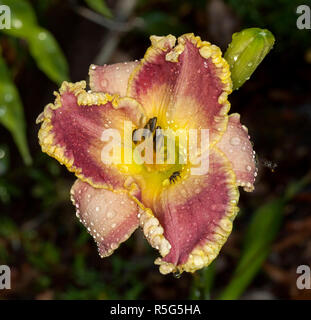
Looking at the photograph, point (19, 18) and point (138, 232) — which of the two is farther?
point (138, 232)

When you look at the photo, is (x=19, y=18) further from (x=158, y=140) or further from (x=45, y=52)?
(x=158, y=140)

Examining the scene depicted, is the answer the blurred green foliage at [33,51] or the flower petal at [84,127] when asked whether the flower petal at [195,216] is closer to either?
the flower petal at [84,127]

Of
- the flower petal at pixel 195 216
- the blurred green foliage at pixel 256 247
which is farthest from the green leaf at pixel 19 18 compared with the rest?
the blurred green foliage at pixel 256 247

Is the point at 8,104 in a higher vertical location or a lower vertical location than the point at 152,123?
higher

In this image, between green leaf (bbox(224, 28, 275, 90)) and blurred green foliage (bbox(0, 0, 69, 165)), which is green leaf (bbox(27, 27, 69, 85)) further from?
green leaf (bbox(224, 28, 275, 90))

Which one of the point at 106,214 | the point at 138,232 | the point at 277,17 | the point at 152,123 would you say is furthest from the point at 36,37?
the point at 277,17

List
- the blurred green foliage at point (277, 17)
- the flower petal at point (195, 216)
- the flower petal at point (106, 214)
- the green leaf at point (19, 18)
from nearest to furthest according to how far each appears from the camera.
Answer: the flower petal at point (195, 216) < the flower petal at point (106, 214) < the green leaf at point (19, 18) < the blurred green foliage at point (277, 17)
